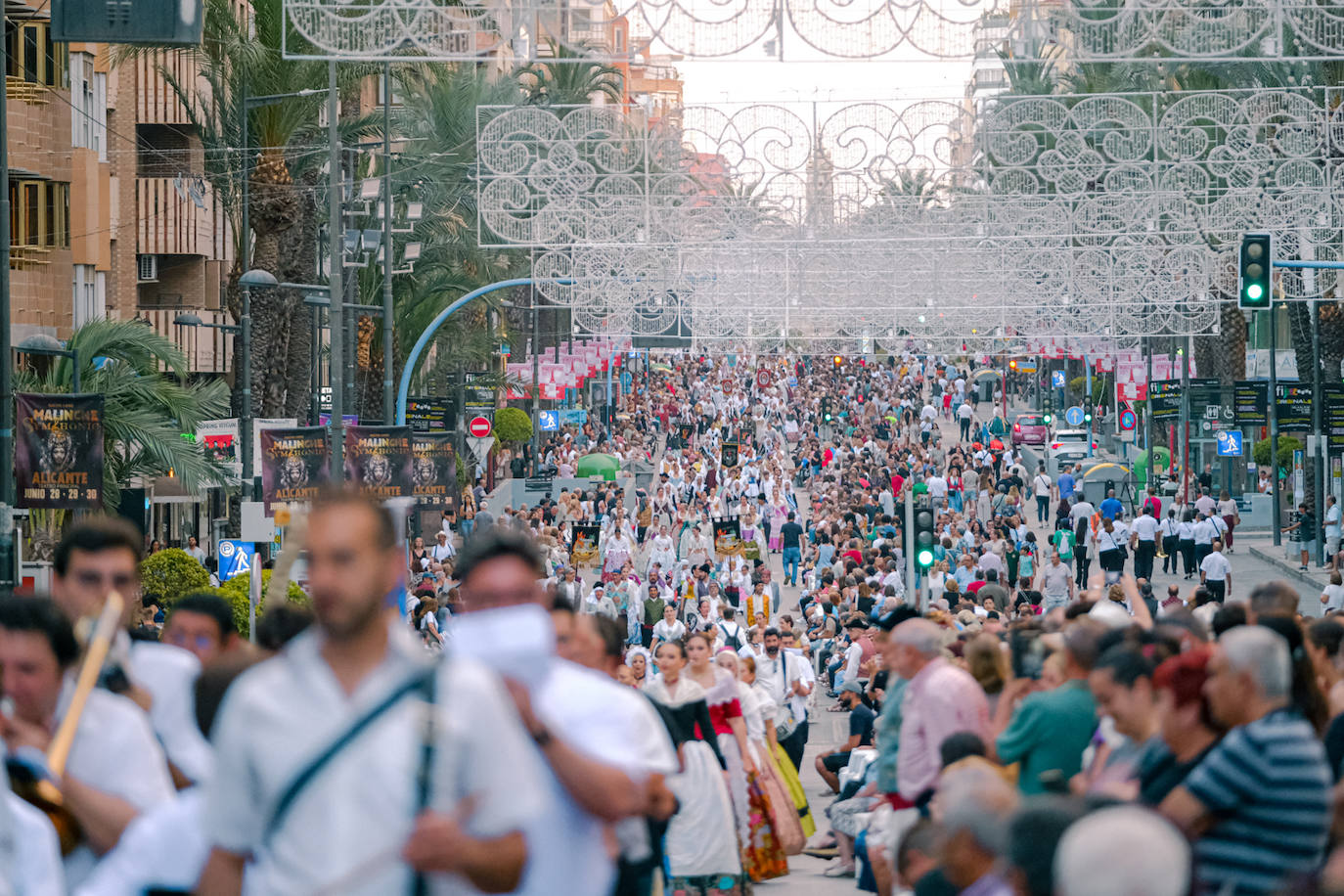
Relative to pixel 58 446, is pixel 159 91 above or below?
above

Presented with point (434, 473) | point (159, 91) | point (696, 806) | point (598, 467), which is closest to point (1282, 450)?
point (598, 467)

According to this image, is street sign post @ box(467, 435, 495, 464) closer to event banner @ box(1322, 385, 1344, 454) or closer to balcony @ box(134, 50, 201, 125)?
balcony @ box(134, 50, 201, 125)

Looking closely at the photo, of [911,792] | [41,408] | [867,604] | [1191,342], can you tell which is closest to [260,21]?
[41,408]

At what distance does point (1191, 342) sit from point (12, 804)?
197ft

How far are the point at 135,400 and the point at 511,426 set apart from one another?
29199 mm

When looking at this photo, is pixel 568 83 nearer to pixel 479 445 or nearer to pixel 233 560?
pixel 479 445

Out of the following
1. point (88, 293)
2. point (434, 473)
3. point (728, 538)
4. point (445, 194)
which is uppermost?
point (445, 194)

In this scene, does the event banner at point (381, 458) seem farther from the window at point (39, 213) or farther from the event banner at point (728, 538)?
the window at point (39, 213)

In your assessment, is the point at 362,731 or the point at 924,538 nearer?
the point at 362,731

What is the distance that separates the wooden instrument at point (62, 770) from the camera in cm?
505

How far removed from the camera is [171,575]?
25812 mm

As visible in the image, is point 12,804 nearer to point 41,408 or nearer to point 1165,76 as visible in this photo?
point 41,408

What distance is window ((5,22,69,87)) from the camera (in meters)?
35.1

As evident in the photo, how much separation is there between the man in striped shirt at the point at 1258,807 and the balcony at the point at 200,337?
40.5 metres
